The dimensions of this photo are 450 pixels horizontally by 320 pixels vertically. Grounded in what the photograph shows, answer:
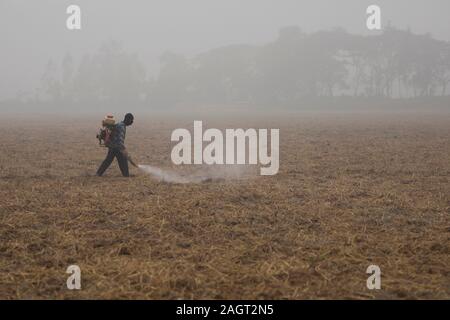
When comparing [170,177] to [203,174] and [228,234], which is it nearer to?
[203,174]

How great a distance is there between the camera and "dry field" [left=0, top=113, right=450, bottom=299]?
214 inches

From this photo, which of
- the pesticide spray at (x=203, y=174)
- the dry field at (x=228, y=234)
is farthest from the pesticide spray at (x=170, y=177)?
the dry field at (x=228, y=234)

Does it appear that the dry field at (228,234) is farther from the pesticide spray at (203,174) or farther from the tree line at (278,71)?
the tree line at (278,71)

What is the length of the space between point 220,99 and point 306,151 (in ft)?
251

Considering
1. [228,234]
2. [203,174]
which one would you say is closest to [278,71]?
[203,174]

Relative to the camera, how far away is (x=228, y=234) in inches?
289

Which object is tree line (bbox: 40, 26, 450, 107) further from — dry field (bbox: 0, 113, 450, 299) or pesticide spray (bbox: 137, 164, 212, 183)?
dry field (bbox: 0, 113, 450, 299)

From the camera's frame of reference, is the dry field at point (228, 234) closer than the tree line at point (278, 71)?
Yes

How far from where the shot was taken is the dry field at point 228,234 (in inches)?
214

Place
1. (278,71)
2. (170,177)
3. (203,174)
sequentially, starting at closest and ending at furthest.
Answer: (170,177) → (203,174) → (278,71)

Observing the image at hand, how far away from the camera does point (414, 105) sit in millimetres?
76312

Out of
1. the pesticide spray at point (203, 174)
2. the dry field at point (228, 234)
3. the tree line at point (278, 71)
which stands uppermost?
the tree line at point (278, 71)

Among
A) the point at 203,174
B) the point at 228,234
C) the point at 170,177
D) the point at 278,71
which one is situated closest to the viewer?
the point at 228,234

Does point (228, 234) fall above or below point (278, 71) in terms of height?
below
